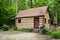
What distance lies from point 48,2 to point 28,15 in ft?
69.2

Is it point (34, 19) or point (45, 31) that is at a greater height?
point (34, 19)

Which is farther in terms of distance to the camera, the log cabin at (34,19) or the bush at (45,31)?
the log cabin at (34,19)

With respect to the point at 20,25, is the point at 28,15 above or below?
above

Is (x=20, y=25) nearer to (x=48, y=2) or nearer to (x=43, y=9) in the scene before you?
(x=43, y=9)

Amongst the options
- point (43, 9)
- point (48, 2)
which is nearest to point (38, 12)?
point (43, 9)

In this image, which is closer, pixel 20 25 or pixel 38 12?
pixel 38 12

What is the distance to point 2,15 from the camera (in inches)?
1537

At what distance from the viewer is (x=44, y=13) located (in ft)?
103

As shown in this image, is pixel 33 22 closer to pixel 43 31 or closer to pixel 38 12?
pixel 38 12

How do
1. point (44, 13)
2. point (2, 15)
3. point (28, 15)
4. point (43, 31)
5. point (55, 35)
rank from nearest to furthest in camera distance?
point (55, 35)
point (43, 31)
point (44, 13)
point (28, 15)
point (2, 15)

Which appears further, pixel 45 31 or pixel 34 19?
pixel 34 19

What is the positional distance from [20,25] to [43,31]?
11.4 metres

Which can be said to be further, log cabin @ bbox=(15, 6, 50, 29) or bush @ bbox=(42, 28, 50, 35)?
log cabin @ bbox=(15, 6, 50, 29)

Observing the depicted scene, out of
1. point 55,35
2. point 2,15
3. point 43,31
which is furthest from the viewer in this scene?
point 2,15
